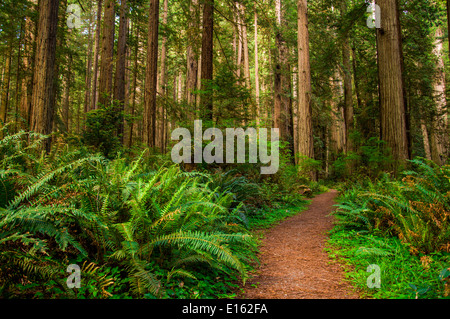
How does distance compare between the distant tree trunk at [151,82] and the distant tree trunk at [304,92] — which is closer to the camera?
the distant tree trunk at [151,82]

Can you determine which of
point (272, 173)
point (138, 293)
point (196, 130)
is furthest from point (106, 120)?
point (138, 293)

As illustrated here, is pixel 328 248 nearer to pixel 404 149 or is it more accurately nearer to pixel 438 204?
pixel 438 204

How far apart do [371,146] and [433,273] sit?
6563 millimetres

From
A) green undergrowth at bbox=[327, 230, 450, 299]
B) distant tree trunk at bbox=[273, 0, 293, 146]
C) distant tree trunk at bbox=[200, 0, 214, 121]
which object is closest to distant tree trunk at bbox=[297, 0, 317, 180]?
distant tree trunk at bbox=[273, 0, 293, 146]

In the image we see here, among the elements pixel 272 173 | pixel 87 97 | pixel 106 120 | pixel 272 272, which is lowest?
pixel 272 272

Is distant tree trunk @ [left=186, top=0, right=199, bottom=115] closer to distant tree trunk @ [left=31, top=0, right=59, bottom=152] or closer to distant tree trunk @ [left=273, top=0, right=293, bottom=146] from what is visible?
distant tree trunk @ [left=31, top=0, right=59, bottom=152]

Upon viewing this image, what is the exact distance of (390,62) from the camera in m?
6.72

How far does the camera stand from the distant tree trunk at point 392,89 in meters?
6.60

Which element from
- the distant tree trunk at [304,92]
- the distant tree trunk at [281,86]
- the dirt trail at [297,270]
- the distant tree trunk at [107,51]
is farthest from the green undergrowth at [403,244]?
the distant tree trunk at [281,86]

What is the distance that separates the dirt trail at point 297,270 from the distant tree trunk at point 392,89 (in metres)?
3.61

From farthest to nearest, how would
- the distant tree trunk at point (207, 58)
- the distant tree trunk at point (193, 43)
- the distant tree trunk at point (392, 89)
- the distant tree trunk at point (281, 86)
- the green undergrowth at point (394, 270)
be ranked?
the distant tree trunk at point (281, 86) → the distant tree trunk at point (193, 43) → the distant tree trunk at point (207, 58) → the distant tree trunk at point (392, 89) → the green undergrowth at point (394, 270)

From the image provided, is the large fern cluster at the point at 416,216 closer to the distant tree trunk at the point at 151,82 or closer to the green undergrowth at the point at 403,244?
the green undergrowth at the point at 403,244

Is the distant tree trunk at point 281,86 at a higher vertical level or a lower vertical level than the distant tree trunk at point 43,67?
higher

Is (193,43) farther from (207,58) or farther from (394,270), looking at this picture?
(394,270)
